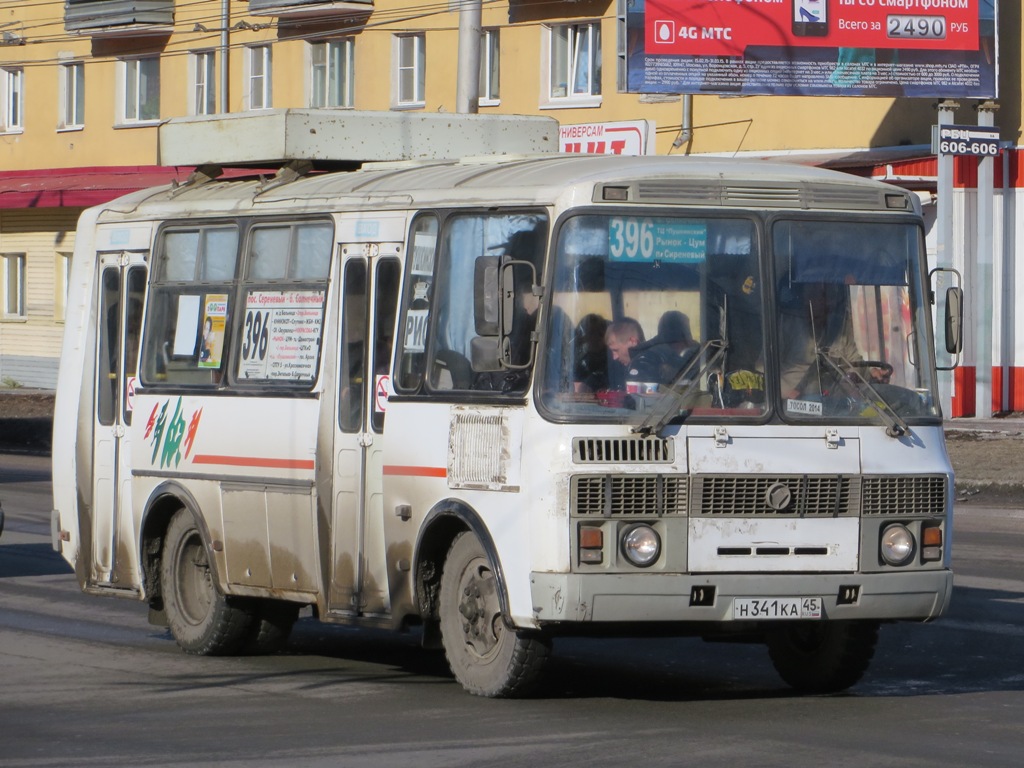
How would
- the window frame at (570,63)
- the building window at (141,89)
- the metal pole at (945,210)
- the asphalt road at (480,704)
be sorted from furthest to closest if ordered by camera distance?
the building window at (141,89) → the window frame at (570,63) → the metal pole at (945,210) → the asphalt road at (480,704)

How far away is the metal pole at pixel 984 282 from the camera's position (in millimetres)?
29234

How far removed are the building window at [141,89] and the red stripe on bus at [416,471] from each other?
34.5 m

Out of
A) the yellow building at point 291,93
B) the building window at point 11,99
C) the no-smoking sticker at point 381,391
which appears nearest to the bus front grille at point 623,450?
the no-smoking sticker at point 381,391

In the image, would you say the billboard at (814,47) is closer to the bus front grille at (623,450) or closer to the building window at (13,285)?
the bus front grille at (623,450)

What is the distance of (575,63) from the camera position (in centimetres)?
3509

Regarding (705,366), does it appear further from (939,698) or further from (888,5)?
(888,5)

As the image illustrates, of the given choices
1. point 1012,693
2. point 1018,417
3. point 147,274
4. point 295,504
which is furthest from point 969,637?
point 1018,417

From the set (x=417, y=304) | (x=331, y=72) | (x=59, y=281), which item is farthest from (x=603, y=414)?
(x=59, y=281)

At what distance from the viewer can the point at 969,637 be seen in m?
11.6

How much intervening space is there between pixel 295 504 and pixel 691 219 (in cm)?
268

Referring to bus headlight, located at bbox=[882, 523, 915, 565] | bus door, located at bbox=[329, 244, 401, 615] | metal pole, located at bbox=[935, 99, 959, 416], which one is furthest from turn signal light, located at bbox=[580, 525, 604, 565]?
metal pole, located at bbox=[935, 99, 959, 416]

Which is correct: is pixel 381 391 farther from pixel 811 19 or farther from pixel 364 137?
pixel 811 19

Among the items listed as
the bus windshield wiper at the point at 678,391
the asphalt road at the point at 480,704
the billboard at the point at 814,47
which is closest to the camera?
the asphalt road at the point at 480,704

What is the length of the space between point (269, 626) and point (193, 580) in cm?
54
